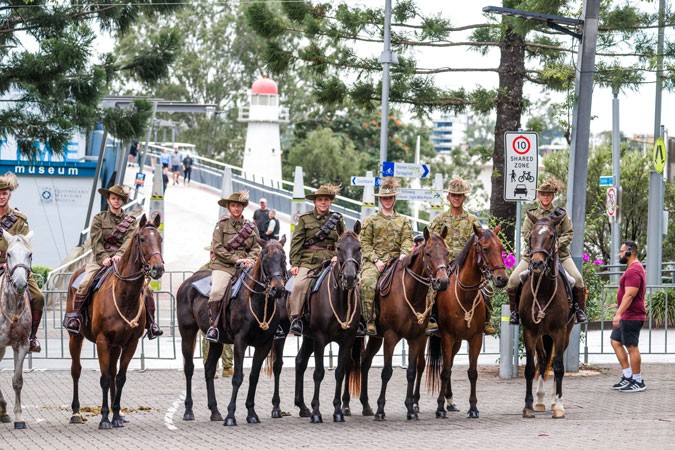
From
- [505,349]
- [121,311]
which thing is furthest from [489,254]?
[505,349]

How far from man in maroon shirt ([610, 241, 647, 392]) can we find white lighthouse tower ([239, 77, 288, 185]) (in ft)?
183

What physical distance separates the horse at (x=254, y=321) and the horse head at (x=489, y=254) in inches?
90.9

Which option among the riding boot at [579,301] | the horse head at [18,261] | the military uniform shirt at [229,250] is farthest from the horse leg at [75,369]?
the riding boot at [579,301]

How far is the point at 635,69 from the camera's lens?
22391mm

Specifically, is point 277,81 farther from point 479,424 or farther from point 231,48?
point 479,424

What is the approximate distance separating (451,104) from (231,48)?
2084 inches

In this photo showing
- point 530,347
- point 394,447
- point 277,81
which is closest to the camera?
point 394,447

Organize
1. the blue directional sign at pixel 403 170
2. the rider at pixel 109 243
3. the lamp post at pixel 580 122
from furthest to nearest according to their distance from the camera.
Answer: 1. the blue directional sign at pixel 403 170
2. the lamp post at pixel 580 122
3. the rider at pixel 109 243

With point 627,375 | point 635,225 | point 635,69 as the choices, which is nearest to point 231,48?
point 635,225

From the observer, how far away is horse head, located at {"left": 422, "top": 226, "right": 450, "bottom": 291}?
13383mm

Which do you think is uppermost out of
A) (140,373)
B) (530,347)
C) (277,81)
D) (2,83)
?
(277,81)

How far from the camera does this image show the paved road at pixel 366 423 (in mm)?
12094

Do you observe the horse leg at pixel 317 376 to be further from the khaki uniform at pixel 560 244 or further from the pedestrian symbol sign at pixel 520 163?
the pedestrian symbol sign at pixel 520 163

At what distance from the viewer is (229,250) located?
48.2ft
